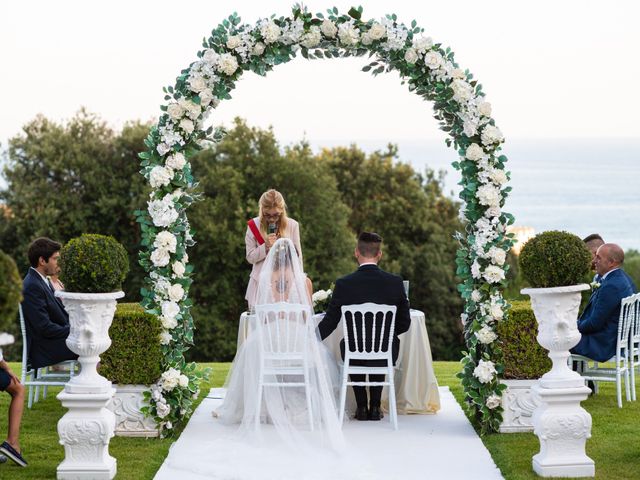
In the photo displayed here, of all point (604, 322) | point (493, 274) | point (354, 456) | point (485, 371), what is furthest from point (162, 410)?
point (604, 322)

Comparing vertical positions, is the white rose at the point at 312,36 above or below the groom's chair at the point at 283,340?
above

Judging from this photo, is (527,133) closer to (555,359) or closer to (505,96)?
(505,96)

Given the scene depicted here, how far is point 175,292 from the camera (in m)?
7.87

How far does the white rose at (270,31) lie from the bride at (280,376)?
5.32 feet

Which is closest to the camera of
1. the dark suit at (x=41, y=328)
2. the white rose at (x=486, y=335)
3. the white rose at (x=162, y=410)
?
the white rose at (x=162, y=410)

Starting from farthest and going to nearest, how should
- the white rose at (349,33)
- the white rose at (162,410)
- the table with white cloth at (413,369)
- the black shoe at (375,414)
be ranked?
1. the table with white cloth at (413,369)
2. the black shoe at (375,414)
3. the white rose at (349,33)
4. the white rose at (162,410)

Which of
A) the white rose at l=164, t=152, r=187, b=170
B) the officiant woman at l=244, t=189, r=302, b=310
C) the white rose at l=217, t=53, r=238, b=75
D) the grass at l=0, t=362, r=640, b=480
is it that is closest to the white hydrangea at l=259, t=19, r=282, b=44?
the white rose at l=217, t=53, r=238, b=75

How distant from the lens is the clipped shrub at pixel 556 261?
6.51 m

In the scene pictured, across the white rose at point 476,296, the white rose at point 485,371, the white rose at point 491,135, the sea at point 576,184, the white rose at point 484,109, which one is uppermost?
the sea at point 576,184

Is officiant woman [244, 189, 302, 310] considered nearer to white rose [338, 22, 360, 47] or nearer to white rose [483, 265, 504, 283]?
white rose [338, 22, 360, 47]

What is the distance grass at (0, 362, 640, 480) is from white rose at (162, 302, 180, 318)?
3.19 feet

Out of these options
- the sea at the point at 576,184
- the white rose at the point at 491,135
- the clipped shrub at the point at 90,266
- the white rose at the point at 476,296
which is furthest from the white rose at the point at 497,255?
the sea at the point at 576,184

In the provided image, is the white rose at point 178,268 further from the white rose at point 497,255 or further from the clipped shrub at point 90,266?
the white rose at point 497,255

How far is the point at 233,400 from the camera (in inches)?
323
